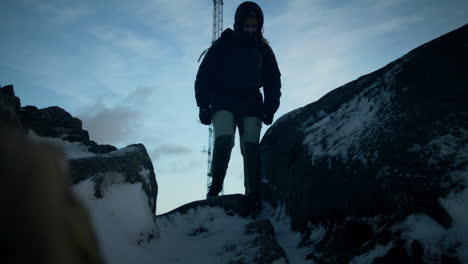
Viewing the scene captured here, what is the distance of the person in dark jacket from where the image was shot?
4.01 meters

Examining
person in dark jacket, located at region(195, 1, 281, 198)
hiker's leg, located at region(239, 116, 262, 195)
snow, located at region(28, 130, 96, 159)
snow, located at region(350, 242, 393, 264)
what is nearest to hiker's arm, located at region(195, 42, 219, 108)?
person in dark jacket, located at region(195, 1, 281, 198)

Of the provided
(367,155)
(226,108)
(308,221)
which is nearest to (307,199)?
(308,221)

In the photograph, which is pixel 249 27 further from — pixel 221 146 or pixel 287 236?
pixel 287 236

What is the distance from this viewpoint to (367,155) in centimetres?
232

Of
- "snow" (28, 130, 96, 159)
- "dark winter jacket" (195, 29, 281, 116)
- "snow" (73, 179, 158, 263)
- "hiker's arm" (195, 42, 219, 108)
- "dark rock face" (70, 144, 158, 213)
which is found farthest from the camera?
"hiker's arm" (195, 42, 219, 108)

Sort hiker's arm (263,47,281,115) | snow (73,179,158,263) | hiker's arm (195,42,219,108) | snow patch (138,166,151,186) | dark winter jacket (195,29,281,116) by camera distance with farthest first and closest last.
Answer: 1. hiker's arm (263,47,281,115)
2. hiker's arm (195,42,219,108)
3. dark winter jacket (195,29,281,116)
4. snow patch (138,166,151,186)
5. snow (73,179,158,263)

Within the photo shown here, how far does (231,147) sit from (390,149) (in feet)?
7.02

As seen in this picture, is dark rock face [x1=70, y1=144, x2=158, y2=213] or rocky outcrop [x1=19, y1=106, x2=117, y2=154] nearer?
dark rock face [x1=70, y1=144, x2=158, y2=213]

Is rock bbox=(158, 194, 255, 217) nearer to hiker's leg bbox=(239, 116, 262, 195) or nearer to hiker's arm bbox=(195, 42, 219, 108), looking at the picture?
hiker's leg bbox=(239, 116, 262, 195)

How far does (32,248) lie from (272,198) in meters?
3.79

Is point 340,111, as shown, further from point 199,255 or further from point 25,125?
point 25,125

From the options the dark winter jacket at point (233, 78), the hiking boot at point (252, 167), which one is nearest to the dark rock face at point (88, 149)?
the hiking boot at point (252, 167)

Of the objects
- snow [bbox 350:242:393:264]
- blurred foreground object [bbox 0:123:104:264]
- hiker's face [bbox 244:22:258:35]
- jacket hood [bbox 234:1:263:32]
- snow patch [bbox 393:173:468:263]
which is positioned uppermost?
jacket hood [bbox 234:1:263:32]

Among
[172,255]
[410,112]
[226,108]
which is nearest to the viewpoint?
[410,112]
